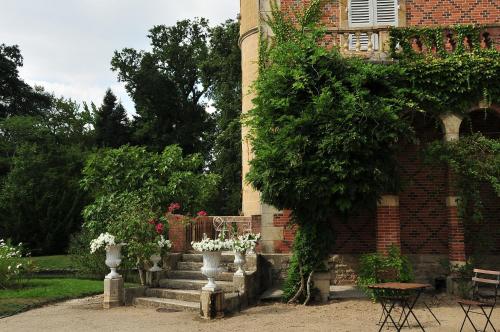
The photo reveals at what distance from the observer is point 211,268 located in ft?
30.0

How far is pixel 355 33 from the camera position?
37.7 ft

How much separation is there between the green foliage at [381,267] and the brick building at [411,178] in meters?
1.22

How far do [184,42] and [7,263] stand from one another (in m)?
28.9

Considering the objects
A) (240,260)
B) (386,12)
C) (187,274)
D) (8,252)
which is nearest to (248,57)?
(386,12)

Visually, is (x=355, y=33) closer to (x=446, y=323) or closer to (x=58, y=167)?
(x=446, y=323)

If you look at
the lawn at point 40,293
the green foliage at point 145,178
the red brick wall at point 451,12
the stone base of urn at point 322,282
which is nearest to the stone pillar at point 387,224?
the stone base of urn at point 322,282

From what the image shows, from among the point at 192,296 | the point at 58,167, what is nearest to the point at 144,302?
the point at 192,296

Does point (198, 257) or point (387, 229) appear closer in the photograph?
point (387, 229)

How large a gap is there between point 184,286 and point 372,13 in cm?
870

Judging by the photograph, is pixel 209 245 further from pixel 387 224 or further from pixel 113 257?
pixel 387 224

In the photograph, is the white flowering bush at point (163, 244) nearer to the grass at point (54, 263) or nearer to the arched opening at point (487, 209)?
the arched opening at point (487, 209)

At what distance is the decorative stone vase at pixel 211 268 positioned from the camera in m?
9.06

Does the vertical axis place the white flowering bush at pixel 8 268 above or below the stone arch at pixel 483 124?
below

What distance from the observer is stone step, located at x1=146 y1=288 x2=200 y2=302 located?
10089 millimetres
